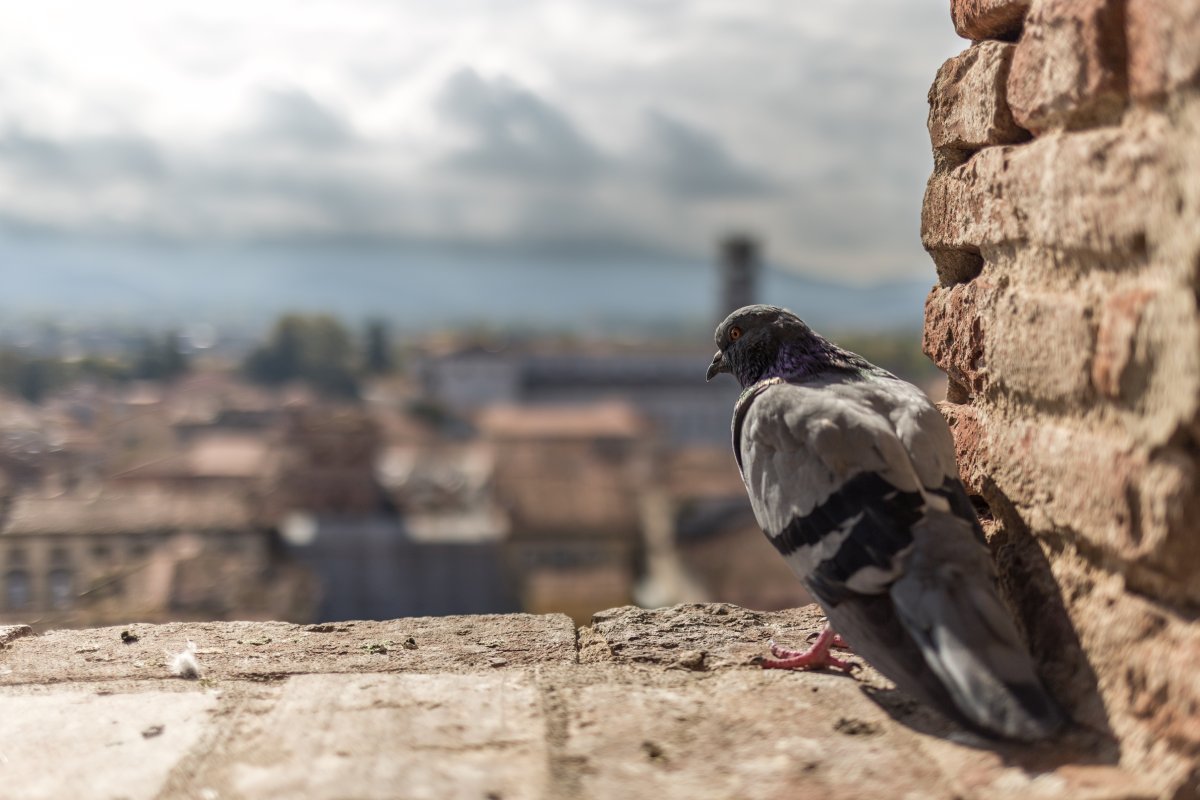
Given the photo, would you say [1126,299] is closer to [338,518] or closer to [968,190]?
[968,190]

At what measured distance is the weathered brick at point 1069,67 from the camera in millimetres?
1595

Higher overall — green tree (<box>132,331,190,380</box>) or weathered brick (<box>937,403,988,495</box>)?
weathered brick (<box>937,403,988,495</box>)

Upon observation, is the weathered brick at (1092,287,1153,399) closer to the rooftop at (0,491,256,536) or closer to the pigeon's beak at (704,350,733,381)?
the pigeon's beak at (704,350,733,381)

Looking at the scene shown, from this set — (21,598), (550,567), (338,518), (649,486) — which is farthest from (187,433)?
(21,598)

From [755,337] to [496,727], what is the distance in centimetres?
116

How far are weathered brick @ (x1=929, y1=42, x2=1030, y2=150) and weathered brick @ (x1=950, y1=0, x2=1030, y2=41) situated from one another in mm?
29

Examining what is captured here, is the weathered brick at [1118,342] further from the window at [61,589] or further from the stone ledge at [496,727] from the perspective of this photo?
the window at [61,589]

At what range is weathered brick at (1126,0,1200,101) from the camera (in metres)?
1.39

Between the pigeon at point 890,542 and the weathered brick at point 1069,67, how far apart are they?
601 mm

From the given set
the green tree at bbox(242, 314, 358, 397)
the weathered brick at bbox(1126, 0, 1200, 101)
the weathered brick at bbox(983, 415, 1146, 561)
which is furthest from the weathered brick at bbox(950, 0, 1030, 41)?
the green tree at bbox(242, 314, 358, 397)

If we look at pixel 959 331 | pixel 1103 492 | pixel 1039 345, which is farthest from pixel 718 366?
pixel 1103 492

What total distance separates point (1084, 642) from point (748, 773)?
0.61 metres

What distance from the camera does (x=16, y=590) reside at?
869 centimetres

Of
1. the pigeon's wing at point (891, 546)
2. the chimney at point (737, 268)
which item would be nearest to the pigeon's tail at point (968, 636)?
the pigeon's wing at point (891, 546)
